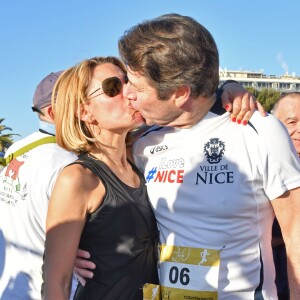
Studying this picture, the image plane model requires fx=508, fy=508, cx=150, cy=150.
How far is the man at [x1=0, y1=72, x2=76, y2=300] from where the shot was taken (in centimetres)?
315

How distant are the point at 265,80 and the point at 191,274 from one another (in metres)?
92.2

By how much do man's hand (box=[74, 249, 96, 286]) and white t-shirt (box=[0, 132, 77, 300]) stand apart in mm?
781

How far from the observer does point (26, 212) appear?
126 inches

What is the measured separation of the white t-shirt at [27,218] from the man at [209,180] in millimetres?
1007

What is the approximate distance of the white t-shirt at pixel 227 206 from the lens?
224 centimetres

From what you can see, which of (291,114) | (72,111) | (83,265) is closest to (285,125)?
(291,114)

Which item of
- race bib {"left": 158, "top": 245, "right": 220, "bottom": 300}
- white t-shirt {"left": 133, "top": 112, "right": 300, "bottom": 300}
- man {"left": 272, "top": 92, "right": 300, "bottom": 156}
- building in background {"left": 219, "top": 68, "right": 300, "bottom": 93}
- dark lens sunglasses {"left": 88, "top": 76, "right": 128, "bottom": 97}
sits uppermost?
building in background {"left": 219, "top": 68, "right": 300, "bottom": 93}

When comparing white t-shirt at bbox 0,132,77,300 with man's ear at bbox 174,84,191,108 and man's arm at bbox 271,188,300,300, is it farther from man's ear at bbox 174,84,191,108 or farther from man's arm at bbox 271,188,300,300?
man's arm at bbox 271,188,300,300

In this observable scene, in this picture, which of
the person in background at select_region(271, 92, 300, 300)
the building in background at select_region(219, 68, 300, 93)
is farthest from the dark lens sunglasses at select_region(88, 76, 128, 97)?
the building in background at select_region(219, 68, 300, 93)

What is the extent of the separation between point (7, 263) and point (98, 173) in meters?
1.26

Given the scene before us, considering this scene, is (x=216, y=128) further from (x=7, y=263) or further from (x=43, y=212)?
(x=7, y=263)

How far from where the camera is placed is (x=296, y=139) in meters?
3.82

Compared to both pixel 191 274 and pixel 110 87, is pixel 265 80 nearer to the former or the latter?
pixel 110 87

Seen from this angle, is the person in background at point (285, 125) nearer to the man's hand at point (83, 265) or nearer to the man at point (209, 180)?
the man at point (209, 180)
